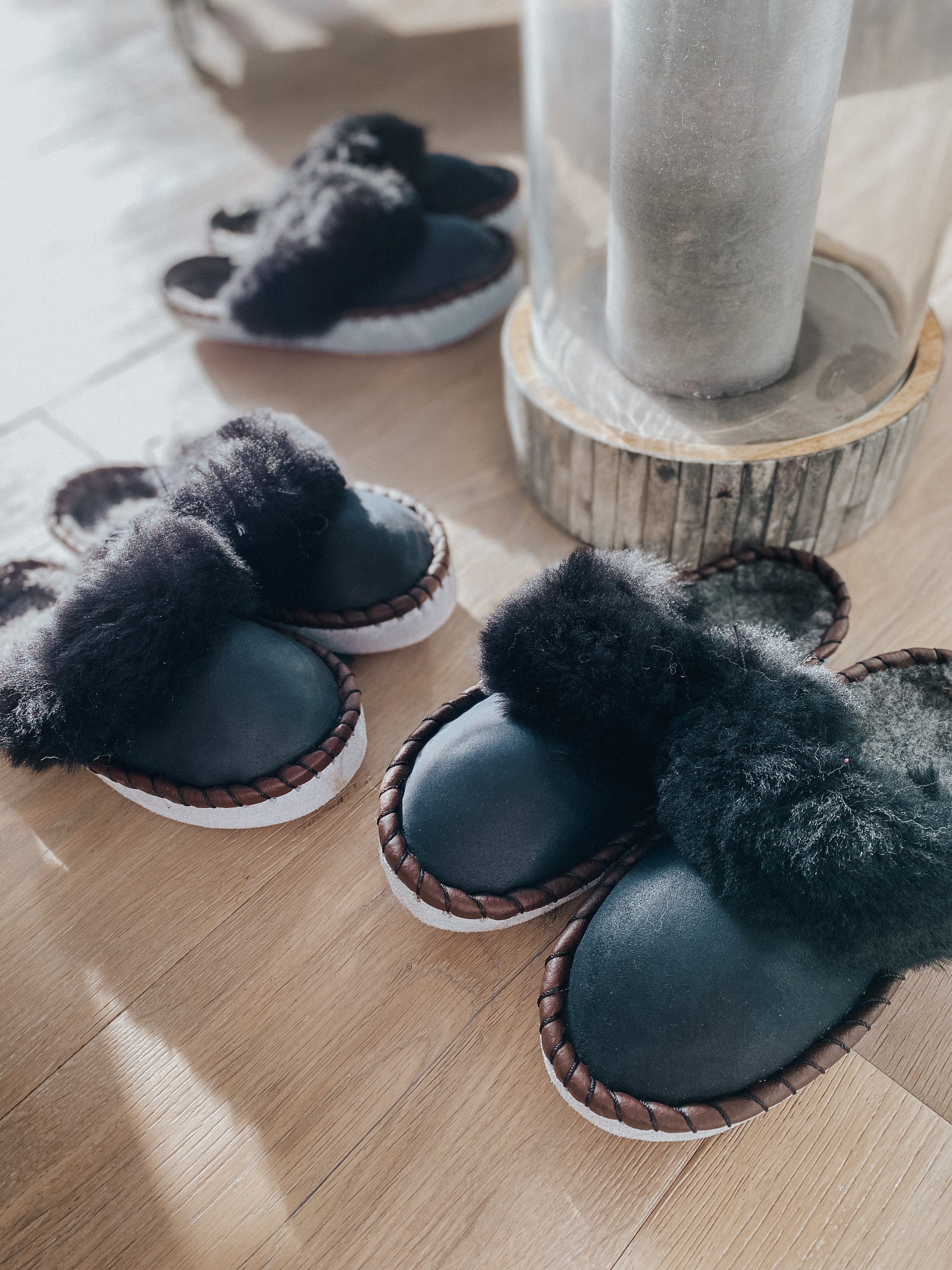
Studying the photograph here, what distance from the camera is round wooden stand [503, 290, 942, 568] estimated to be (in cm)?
81

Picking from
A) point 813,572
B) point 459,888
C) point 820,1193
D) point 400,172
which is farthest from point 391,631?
point 400,172

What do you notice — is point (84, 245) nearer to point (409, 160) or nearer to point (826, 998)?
point (409, 160)

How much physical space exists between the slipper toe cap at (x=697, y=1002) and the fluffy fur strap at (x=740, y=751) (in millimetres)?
19

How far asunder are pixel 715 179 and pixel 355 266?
525 mm

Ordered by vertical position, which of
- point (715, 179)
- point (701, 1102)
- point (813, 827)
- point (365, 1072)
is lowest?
point (365, 1072)

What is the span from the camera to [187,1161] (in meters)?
0.60

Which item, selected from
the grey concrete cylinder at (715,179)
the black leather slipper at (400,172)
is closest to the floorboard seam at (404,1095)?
the grey concrete cylinder at (715,179)

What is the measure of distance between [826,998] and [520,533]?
57cm

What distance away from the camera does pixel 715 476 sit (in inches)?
31.8

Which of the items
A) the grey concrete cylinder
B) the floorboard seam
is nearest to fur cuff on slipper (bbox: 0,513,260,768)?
the floorboard seam

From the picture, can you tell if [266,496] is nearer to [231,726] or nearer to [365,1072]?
[231,726]

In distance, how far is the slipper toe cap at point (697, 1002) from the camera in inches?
Result: 20.7

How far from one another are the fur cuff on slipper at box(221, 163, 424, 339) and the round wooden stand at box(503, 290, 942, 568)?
11.7 inches

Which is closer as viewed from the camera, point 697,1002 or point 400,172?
point 697,1002
